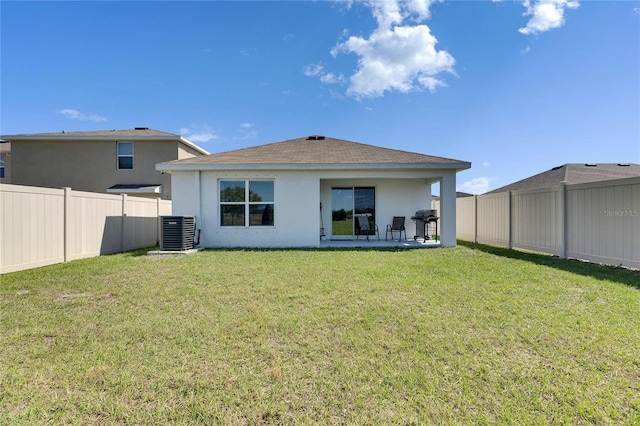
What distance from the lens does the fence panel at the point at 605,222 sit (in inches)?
248

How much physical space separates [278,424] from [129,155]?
18.2 metres

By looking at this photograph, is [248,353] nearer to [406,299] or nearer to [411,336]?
→ [411,336]

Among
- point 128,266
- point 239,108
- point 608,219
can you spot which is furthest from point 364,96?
point 128,266

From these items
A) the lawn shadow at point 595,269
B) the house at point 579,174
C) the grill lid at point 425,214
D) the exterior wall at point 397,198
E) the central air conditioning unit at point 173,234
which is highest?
the house at point 579,174

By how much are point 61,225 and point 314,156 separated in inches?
299

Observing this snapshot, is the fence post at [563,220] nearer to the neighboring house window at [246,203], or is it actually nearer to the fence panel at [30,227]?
the neighboring house window at [246,203]

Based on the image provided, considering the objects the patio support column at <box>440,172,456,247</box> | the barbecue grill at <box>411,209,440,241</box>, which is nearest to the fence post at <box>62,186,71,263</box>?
the barbecue grill at <box>411,209,440,241</box>

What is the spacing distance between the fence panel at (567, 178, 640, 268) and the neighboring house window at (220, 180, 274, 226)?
879cm

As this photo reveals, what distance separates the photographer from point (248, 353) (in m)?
2.79

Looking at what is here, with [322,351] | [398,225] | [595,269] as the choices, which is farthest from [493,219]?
[322,351]

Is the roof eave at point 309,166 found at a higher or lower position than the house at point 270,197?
higher

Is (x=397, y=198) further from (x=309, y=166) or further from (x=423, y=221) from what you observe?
(x=309, y=166)

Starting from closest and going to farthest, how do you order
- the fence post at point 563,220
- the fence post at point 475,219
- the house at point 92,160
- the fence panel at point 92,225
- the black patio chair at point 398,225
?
1. the fence panel at point 92,225
2. the fence post at point 563,220
3. the black patio chair at point 398,225
4. the fence post at point 475,219
5. the house at point 92,160

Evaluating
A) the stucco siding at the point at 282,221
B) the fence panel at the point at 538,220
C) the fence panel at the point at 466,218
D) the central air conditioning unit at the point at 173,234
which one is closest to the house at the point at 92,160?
the stucco siding at the point at 282,221
